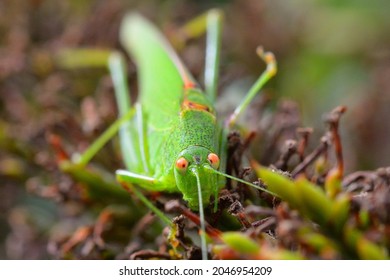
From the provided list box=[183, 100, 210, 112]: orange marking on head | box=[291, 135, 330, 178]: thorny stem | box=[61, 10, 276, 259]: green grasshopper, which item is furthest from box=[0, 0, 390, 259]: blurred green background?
box=[291, 135, 330, 178]: thorny stem

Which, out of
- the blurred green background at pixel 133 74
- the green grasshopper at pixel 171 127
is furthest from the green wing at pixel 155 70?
the blurred green background at pixel 133 74

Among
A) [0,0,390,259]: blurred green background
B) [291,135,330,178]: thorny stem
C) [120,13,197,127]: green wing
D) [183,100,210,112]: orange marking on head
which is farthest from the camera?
[0,0,390,259]: blurred green background

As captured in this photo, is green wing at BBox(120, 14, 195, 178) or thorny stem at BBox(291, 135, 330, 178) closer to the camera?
thorny stem at BBox(291, 135, 330, 178)

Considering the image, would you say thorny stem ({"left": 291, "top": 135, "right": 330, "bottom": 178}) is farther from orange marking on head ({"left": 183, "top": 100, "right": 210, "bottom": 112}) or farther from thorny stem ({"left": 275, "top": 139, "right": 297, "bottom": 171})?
orange marking on head ({"left": 183, "top": 100, "right": 210, "bottom": 112})

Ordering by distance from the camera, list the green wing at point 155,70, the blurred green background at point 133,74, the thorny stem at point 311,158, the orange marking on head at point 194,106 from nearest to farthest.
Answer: the thorny stem at point 311,158
the orange marking on head at point 194,106
the green wing at point 155,70
the blurred green background at point 133,74

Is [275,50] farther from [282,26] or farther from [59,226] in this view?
[59,226]

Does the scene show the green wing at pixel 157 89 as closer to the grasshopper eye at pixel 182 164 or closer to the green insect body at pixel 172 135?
the green insect body at pixel 172 135

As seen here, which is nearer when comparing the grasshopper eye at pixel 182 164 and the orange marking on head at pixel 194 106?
the grasshopper eye at pixel 182 164

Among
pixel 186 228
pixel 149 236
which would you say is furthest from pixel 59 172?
pixel 186 228
